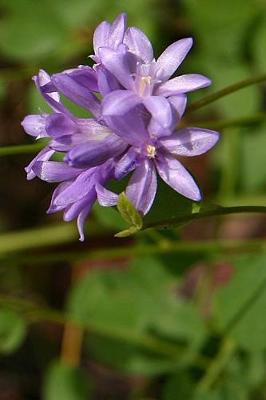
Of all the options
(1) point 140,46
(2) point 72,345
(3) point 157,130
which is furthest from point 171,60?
(2) point 72,345

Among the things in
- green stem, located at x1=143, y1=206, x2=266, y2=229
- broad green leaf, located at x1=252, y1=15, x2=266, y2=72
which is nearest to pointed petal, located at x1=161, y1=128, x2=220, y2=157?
green stem, located at x1=143, y1=206, x2=266, y2=229

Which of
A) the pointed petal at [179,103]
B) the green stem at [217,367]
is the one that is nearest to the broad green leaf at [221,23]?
the green stem at [217,367]

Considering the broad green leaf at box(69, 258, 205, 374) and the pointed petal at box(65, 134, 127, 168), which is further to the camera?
the broad green leaf at box(69, 258, 205, 374)

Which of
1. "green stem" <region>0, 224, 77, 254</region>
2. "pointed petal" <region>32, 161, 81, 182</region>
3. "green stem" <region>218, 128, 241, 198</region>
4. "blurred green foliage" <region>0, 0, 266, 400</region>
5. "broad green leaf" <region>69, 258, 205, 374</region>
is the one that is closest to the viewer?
"pointed petal" <region>32, 161, 81, 182</region>

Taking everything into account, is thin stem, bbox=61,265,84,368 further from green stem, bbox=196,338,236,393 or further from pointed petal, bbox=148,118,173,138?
pointed petal, bbox=148,118,173,138

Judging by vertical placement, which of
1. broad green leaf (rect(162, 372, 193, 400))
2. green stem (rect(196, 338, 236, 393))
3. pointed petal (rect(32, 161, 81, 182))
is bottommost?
broad green leaf (rect(162, 372, 193, 400))

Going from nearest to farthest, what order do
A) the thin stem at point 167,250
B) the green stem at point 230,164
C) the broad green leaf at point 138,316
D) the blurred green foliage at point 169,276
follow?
the thin stem at point 167,250 → the blurred green foliage at point 169,276 → the broad green leaf at point 138,316 → the green stem at point 230,164

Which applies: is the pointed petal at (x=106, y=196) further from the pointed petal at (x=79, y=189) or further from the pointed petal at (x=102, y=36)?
the pointed petal at (x=102, y=36)

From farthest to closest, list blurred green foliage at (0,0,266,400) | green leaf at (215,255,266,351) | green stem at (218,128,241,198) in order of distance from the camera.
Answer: green stem at (218,128,241,198) < blurred green foliage at (0,0,266,400) < green leaf at (215,255,266,351)

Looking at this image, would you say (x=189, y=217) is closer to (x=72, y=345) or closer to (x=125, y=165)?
(x=125, y=165)
